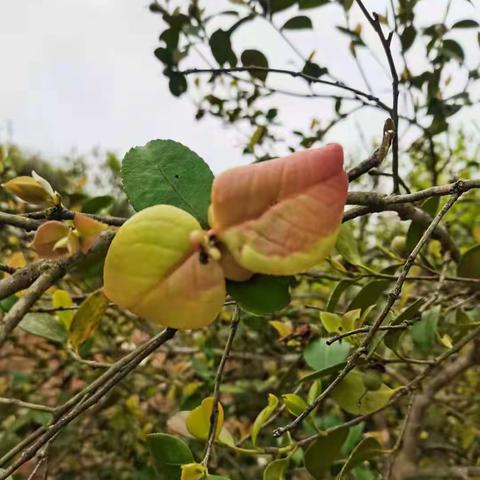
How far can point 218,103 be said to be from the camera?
4.69 ft

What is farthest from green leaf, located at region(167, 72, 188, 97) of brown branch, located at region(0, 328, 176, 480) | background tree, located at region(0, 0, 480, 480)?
brown branch, located at region(0, 328, 176, 480)

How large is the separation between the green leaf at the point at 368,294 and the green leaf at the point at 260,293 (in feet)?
0.94

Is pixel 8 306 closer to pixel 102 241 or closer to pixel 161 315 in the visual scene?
pixel 102 241

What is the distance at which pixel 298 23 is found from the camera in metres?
1.05

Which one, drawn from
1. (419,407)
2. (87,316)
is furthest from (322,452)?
(419,407)

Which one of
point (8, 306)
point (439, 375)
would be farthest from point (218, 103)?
point (8, 306)

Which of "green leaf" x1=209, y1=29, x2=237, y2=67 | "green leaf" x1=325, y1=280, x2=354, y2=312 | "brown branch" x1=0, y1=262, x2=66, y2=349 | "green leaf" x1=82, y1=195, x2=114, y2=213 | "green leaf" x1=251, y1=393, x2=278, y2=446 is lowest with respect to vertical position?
"green leaf" x1=251, y1=393, x2=278, y2=446

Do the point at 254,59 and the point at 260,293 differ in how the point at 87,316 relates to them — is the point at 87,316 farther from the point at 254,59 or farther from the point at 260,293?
the point at 254,59

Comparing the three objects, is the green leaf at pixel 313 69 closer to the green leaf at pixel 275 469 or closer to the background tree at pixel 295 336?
the background tree at pixel 295 336

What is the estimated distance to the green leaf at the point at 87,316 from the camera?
0.61 metres

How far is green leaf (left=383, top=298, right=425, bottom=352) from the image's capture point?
51cm

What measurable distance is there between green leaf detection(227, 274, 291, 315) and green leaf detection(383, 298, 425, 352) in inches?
7.3

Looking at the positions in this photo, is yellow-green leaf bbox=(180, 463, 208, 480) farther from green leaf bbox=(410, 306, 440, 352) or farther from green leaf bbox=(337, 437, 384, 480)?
green leaf bbox=(410, 306, 440, 352)

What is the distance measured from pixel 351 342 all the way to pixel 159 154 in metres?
0.31
